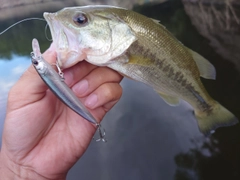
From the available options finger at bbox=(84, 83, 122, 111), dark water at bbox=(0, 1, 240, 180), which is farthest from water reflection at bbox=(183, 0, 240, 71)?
finger at bbox=(84, 83, 122, 111)

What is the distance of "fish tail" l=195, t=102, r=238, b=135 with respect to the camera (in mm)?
2818

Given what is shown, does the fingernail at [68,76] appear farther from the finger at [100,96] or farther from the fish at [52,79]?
the fish at [52,79]

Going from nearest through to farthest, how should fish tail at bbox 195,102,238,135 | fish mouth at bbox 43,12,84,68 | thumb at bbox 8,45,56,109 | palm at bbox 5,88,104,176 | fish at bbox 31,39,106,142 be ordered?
fish at bbox 31,39,106,142, fish mouth at bbox 43,12,84,68, thumb at bbox 8,45,56,109, palm at bbox 5,88,104,176, fish tail at bbox 195,102,238,135

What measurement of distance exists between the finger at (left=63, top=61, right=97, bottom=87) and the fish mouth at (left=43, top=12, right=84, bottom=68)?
239 millimetres

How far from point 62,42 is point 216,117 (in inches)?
70.7

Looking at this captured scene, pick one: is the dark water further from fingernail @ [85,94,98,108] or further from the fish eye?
the fish eye

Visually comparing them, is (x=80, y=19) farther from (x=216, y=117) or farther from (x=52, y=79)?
(x=216, y=117)

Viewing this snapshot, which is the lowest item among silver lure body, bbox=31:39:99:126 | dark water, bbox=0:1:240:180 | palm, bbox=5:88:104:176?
dark water, bbox=0:1:240:180

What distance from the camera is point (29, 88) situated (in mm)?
2150

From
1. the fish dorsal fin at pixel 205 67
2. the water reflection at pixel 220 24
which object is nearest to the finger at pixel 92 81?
the fish dorsal fin at pixel 205 67

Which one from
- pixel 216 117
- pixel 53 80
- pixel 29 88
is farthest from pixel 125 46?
pixel 216 117

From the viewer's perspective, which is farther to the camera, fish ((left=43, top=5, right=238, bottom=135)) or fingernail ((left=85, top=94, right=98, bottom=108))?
fingernail ((left=85, top=94, right=98, bottom=108))

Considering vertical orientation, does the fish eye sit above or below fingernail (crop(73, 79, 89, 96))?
above

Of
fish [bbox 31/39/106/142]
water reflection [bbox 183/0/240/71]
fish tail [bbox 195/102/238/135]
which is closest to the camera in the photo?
fish [bbox 31/39/106/142]
